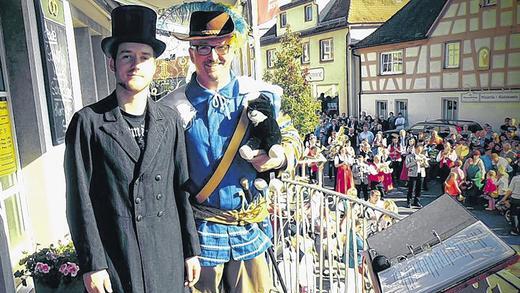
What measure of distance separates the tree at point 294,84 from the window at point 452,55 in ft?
16.1

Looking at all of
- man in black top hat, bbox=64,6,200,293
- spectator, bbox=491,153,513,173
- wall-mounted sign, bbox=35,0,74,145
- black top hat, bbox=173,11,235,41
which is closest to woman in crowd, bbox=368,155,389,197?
spectator, bbox=491,153,513,173

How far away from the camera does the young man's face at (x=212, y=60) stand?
6.23ft

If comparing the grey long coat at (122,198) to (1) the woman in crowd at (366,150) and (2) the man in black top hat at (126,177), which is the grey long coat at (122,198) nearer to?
(2) the man in black top hat at (126,177)

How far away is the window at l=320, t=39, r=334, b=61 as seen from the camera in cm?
1156

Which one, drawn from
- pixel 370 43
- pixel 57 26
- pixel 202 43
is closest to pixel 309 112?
pixel 370 43

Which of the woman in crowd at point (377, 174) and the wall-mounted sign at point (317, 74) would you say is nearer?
the woman in crowd at point (377, 174)

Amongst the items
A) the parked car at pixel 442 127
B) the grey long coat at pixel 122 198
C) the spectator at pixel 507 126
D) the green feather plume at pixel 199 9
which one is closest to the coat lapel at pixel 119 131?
the grey long coat at pixel 122 198

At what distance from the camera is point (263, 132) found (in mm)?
1869

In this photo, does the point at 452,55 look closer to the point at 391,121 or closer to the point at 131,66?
the point at 391,121

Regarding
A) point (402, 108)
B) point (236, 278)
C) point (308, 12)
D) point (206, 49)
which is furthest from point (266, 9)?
point (402, 108)

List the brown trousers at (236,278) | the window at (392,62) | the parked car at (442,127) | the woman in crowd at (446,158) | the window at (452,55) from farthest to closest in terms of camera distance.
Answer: the window at (392,62) < the window at (452,55) < the parked car at (442,127) < the woman in crowd at (446,158) < the brown trousers at (236,278)

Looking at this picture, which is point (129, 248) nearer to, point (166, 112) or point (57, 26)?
point (166, 112)

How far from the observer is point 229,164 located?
188 centimetres

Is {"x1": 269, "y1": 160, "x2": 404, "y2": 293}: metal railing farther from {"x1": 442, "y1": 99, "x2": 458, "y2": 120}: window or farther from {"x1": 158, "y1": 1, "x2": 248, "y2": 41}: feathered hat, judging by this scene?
{"x1": 442, "y1": 99, "x2": 458, "y2": 120}: window
